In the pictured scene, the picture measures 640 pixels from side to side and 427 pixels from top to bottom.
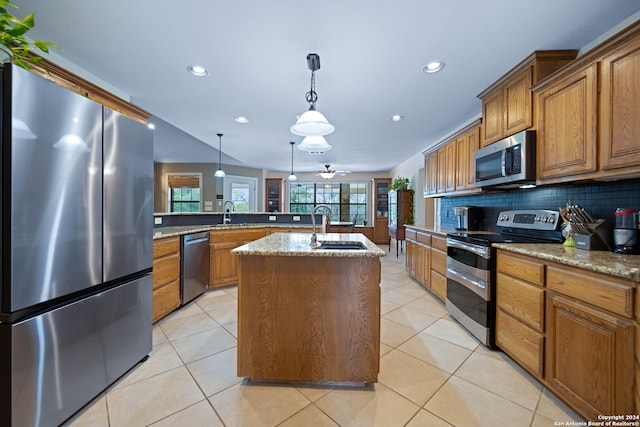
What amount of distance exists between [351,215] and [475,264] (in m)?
6.61

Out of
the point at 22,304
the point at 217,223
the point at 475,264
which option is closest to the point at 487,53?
the point at 475,264

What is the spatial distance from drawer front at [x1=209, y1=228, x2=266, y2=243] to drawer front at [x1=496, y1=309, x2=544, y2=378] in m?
3.22

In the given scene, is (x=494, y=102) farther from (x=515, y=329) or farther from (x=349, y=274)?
(x=349, y=274)

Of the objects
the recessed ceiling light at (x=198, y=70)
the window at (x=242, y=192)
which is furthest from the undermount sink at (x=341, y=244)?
the window at (x=242, y=192)

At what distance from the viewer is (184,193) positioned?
7.54m

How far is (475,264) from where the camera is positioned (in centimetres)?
221

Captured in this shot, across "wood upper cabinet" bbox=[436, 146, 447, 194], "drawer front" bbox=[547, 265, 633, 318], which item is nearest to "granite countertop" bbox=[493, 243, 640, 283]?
"drawer front" bbox=[547, 265, 633, 318]

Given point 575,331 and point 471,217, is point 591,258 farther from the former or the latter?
point 471,217

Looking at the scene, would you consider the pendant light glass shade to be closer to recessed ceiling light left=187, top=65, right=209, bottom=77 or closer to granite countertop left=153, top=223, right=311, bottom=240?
recessed ceiling light left=187, top=65, right=209, bottom=77

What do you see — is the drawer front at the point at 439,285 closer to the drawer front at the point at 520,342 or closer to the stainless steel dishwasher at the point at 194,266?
the drawer front at the point at 520,342

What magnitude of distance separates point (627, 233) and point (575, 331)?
0.71 metres

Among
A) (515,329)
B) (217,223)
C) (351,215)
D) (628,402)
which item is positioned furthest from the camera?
(351,215)

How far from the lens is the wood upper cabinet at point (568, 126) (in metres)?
1.65

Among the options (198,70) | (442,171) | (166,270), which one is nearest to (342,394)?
(166,270)
